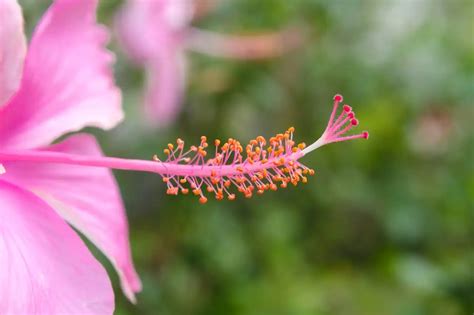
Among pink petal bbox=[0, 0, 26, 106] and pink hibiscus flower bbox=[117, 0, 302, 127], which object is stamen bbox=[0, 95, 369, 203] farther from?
pink hibiscus flower bbox=[117, 0, 302, 127]

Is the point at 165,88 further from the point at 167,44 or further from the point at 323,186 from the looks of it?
the point at 323,186

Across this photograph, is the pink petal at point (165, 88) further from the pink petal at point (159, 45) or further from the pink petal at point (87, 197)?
the pink petal at point (87, 197)

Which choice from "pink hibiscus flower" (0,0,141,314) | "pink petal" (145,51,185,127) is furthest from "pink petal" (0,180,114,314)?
"pink petal" (145,51,185,127)

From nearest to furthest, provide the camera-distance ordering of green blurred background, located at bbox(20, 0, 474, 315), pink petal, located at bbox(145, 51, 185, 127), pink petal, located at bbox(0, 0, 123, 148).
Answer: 1. pink petal, located at bbox(0, 0, 123, 148)
2. green blurred background, located at bbox(20, 0, 474, 315)
3. pink petal, located at bbox(145, 51, 185, 127)

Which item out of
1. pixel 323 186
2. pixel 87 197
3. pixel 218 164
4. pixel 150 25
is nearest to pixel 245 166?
pixel 218 164

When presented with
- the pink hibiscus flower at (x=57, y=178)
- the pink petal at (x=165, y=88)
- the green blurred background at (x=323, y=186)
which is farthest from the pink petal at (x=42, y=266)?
the pink petal at (x=165, y=88)

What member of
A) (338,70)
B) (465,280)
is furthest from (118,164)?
(338,70)
